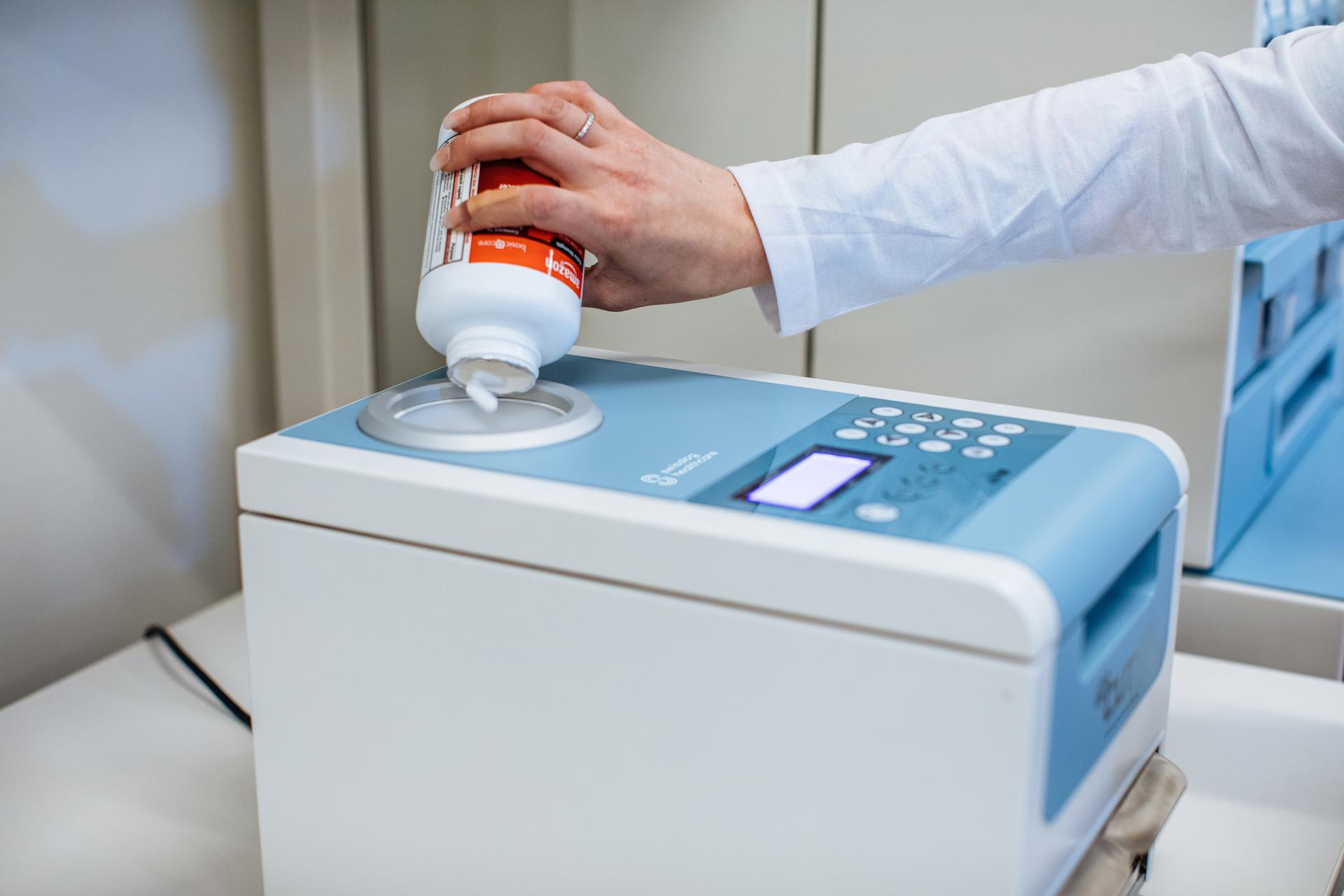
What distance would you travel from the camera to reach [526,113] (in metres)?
0.49

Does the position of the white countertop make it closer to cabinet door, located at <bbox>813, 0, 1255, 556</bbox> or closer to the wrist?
cabinet door, located at <bbox>813, 0, 1255, 556</bbox>

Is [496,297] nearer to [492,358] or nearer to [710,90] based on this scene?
[492,358]

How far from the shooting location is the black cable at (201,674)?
691mm

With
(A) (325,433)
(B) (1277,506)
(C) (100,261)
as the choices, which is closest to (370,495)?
(A) (325,433)

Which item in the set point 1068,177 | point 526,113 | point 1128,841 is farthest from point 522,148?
point 1128,841

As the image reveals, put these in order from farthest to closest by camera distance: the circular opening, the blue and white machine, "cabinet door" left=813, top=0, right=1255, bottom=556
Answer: "cabinet door" left=813, top=0, right=1255, bottom=556
the circular opening
the blue and white machine

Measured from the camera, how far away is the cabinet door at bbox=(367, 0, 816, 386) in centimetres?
75

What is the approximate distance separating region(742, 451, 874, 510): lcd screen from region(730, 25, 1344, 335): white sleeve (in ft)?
0.43

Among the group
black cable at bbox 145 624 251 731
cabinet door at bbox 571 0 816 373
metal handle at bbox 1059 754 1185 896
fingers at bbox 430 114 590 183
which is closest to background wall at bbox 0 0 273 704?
black cable at bbox 145 624 251 731

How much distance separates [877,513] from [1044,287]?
366mm

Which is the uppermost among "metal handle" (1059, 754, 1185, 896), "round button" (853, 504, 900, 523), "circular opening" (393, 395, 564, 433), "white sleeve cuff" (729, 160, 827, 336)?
"white sleeve cuff" (729, 160, 827, 336)

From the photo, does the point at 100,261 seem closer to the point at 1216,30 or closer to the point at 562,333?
the point at 562,333

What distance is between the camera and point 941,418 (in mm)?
488

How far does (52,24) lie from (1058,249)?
1.91 ft
